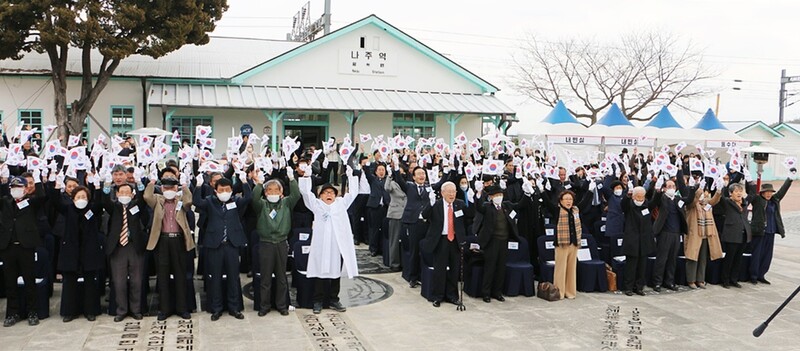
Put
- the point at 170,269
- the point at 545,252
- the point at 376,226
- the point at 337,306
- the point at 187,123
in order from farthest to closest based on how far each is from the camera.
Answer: the point at 187,123, the point at 376,226, the point at 545,252, the point at 337,306, the point at 170,269

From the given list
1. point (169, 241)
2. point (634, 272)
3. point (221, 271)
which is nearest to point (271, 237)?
point (221, 271)

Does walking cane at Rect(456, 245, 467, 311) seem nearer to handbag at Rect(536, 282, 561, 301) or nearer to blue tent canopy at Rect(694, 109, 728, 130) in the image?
handbag at Rect(536, 282, 561, 301)

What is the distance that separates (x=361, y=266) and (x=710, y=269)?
18.1ft

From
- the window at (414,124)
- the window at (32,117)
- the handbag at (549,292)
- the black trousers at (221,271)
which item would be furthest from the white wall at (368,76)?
the handbag at (549,292)

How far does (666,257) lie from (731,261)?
132 centimetres

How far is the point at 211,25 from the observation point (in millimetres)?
21484

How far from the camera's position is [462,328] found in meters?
7.26

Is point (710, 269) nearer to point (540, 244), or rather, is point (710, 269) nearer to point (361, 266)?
point (540, 244)

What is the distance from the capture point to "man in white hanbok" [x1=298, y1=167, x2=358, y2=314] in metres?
7.72

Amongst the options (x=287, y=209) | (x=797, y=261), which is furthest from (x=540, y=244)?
(x=797, y=261)

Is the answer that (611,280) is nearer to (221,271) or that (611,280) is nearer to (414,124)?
(221,271)

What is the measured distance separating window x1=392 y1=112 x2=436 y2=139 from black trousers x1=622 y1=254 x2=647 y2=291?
56.5 ft

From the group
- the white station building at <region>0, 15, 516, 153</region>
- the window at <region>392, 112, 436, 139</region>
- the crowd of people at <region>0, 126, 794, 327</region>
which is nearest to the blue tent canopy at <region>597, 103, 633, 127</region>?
the white station building at <region>0, 15, 516, 153</region>

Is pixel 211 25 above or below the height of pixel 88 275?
above
